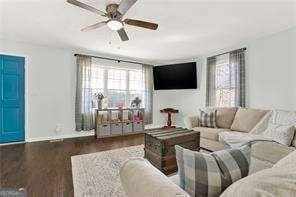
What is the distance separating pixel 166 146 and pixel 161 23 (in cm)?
206

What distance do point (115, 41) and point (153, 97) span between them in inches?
104

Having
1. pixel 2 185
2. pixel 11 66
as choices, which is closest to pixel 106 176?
pixel 2 185

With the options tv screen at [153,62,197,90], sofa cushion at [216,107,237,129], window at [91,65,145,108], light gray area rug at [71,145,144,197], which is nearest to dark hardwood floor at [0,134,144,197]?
light gray area rug at [71,145,144,197]

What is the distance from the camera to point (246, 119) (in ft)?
11.5

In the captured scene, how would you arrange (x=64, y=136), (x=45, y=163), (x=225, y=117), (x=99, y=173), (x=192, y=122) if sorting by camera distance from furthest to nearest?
(x=64, y=136) < (x=192, y=122) < (x=225, y=117) < (x=45, y=163) < (x=99, y=173)

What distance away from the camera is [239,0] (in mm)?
2445

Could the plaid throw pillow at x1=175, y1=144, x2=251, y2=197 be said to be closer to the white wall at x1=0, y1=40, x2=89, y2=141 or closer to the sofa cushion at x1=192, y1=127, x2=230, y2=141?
the sofa cushion at x1=192, y1=127, x2=230, y2=141

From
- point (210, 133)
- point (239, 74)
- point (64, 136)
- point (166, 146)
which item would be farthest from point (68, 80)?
point (239, 74)

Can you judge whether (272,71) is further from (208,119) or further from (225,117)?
(208,119)

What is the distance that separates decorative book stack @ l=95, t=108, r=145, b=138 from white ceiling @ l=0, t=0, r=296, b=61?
5.94 ft

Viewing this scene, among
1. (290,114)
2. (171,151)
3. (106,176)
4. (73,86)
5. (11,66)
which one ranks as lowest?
(106,176)

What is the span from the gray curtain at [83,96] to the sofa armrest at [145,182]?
164 inches

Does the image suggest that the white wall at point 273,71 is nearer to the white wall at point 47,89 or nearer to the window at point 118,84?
the window at point 118,84

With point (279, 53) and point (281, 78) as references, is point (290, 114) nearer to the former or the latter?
point (281, 78)
